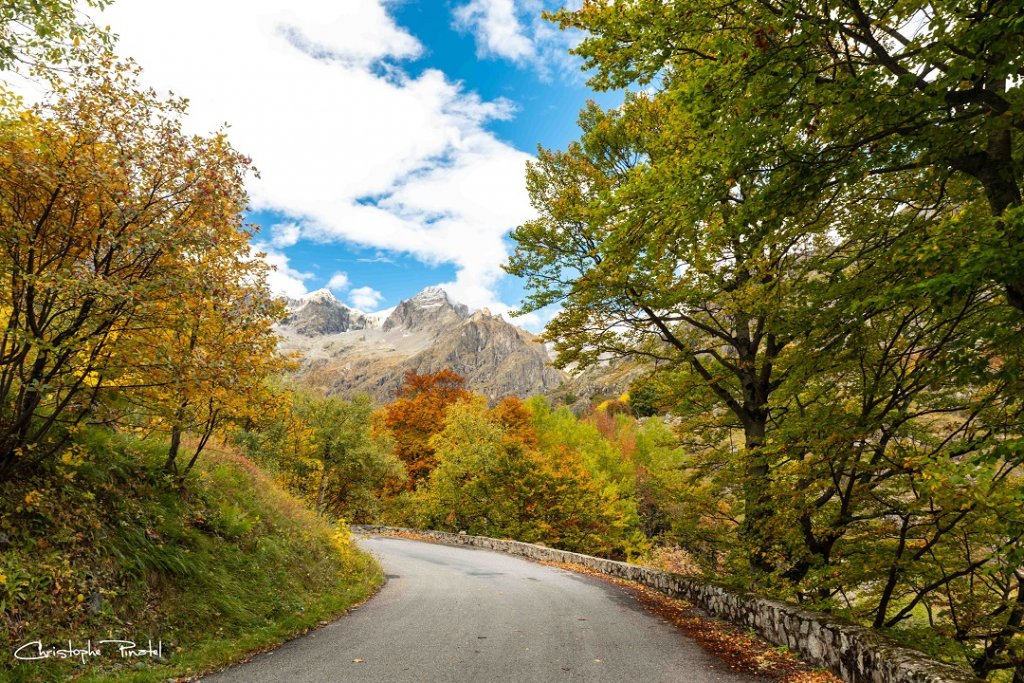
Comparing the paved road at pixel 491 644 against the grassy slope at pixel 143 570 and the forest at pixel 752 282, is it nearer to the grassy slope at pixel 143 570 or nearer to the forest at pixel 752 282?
the grassy slope at pixel 143 570

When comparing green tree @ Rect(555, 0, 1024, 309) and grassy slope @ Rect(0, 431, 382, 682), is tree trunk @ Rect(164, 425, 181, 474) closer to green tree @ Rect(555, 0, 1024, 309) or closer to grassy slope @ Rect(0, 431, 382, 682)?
grassy slope @ Rect(0, 431, 382, 682)

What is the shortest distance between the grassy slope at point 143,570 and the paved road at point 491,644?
0.79m

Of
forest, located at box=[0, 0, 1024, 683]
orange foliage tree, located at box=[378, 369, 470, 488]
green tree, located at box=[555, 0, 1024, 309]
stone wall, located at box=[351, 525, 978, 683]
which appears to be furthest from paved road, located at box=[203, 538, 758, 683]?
orange foliage tree, located at box=[378, 369, 470, 488]

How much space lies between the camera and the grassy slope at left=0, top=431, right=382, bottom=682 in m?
5.64

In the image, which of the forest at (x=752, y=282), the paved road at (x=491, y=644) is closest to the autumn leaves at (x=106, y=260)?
the forest at (x=752, y=282)

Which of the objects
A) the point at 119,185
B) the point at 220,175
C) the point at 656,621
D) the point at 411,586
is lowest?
the point at 411,586

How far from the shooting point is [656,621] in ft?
31.5

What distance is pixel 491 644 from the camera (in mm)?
7652

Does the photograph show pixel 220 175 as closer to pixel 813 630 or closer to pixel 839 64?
pixel 839 64

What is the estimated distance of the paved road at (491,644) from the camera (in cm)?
629

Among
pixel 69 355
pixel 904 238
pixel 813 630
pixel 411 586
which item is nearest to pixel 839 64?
pixel 904 238

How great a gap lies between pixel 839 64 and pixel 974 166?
176 centimetres

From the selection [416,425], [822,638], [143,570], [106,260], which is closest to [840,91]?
[822,638]

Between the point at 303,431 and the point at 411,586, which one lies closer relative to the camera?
the point at 411,586
